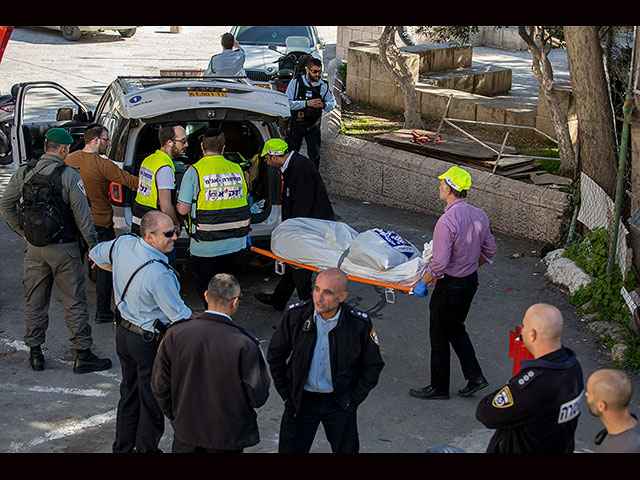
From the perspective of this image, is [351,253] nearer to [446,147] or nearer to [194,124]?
[194,124]

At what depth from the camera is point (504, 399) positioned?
3.82 meters

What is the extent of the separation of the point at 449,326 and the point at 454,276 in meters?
0.40

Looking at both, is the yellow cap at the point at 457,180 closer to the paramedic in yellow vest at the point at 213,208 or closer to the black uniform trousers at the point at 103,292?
the paramedic in yellow vest at the point at 213,208

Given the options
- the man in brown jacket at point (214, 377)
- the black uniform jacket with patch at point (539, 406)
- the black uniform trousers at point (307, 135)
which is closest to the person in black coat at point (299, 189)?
the man in brown jacket at point (214, 377)

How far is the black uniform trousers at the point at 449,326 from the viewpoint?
5871 millimetres

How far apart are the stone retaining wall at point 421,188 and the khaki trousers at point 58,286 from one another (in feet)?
16.9

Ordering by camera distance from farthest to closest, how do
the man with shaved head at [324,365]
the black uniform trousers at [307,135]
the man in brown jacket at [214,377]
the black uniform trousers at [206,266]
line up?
the black uniform trousers at [307,135], the black uniform trousers at [206,266], the man with shaved head at [324,365], the man in brown jacket at [214,377]

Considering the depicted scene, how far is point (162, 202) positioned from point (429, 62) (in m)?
9.36

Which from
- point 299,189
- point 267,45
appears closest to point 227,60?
point 267,45

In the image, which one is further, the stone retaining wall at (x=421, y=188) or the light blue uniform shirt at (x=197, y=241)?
the stone retaining wall at (x=421, y=188)

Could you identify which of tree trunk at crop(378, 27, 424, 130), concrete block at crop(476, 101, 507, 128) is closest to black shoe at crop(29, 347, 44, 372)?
tree trunk at crop(378, 27, 424, 130)

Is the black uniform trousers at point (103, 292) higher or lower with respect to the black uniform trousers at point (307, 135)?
lower

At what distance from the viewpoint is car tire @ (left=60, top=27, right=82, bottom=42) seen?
23.5 m
